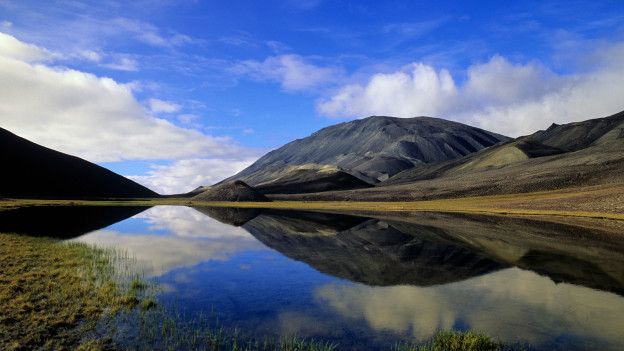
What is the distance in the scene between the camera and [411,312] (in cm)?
2298

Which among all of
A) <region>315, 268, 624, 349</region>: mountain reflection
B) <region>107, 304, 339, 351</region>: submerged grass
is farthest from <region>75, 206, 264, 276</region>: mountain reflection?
<region>315, 268, 624, 349</region>: mountain reflection

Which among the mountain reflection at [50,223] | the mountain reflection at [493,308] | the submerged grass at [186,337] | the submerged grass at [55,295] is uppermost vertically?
the mountain reflection at [50,223]

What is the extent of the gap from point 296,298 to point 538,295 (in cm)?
1505

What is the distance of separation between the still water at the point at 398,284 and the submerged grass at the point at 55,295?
2.98 m

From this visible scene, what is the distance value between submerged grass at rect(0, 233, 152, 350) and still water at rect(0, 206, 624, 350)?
2.98 metres

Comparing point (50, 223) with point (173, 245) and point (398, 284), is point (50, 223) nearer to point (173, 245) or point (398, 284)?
point (173, 245)

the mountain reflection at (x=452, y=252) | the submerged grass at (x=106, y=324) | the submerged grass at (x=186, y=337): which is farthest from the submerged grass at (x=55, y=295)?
the mountain reflection at (x=452, y=252)

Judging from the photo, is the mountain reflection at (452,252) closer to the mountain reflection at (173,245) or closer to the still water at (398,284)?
the still water at (398,284)

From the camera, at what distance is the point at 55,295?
22422mm

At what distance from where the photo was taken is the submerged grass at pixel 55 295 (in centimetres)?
1666

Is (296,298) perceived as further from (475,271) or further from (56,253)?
(56,253)

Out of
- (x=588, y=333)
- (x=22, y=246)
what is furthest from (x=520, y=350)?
(x=22, y=246)

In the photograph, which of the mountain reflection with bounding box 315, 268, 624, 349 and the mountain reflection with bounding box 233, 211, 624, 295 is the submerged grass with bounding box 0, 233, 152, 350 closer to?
the mountain reflection with bounding box 315, 268, 624, 349

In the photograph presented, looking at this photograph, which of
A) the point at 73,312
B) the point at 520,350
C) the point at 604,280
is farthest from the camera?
→ the point at 604,280
